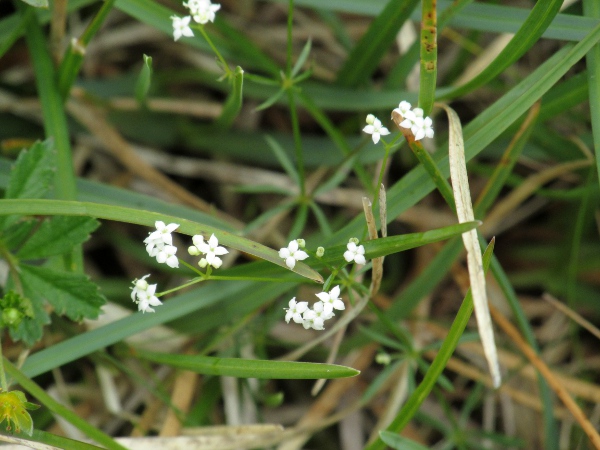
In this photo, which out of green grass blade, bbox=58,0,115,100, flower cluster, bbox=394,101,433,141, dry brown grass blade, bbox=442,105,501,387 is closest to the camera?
dry brown grass blade, bbox=442,105,501,387

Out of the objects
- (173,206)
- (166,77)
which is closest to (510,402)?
(173,206)

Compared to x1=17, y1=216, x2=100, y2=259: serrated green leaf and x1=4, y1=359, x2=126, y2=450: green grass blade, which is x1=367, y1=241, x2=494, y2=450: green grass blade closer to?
x1=4, y1=359, x2=126, y2=450: green grass blade

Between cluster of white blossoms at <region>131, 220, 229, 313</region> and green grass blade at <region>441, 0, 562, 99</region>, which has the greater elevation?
green grass blade at <region>441, 0, 562, 99</region>

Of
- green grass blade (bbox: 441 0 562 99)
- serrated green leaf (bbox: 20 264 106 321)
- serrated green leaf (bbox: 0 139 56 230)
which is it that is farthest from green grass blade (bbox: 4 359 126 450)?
green grass blade (bbox: 441 0 562 99)

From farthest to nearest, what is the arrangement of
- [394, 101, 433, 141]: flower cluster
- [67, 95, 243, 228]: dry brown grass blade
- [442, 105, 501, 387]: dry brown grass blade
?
[67, 95, 243, 228]: dry brown grass blade → [394, 101, 433, 141]: flower cluster → [442, 105, 501, 387]: dry brown grass blade

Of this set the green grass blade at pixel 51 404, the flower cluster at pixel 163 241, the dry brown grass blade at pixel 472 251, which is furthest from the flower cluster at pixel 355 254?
the green grass blade at pixel 51 404

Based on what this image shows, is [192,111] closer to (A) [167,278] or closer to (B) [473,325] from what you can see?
(A) [167,278]

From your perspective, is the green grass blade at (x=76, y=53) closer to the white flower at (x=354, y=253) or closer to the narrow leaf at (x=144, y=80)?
the narrow leaf at (x=144, y=80)
